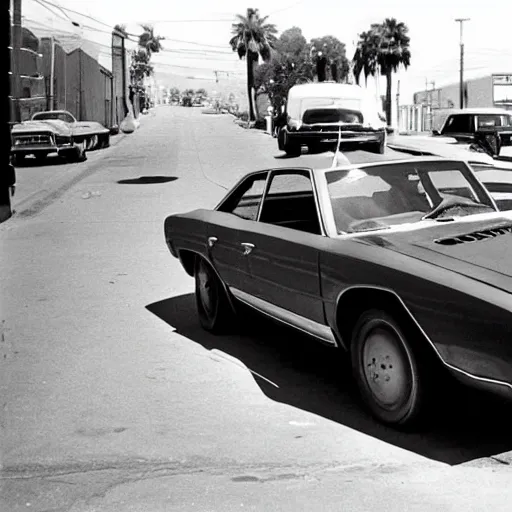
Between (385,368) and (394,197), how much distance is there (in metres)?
1.35

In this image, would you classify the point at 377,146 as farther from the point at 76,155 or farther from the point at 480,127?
the point at 76,155

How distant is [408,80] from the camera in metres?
143

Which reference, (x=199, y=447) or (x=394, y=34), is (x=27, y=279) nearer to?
(x=199, y=447)

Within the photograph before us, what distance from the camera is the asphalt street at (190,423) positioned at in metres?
3.83

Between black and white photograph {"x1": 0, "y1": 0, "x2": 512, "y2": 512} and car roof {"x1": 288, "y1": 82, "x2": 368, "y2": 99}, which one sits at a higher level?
car roof {"x1": 288, "y1": 82, "x2": 368, "y2": 99}

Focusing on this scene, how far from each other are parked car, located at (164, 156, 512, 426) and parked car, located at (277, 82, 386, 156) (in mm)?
17937

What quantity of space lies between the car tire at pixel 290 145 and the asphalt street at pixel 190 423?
16.6 metres

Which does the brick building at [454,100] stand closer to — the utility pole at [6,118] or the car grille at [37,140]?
the car grille at [37,140]

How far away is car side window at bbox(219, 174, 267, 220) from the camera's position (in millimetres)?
6367

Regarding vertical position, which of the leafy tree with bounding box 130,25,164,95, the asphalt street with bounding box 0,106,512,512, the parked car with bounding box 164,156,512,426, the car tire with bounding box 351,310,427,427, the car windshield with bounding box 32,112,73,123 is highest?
the leafy tree with bounding box 130,25,164,95

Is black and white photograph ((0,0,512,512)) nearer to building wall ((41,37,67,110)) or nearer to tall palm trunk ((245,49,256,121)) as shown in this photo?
building wall ((41,37,67,110))

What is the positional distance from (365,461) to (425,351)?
23.6 inches

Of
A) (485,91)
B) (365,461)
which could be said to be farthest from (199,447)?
(485,91)

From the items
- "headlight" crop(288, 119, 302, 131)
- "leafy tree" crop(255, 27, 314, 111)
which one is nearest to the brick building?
"leafy tree" crop(255, 27, 314, 111)
